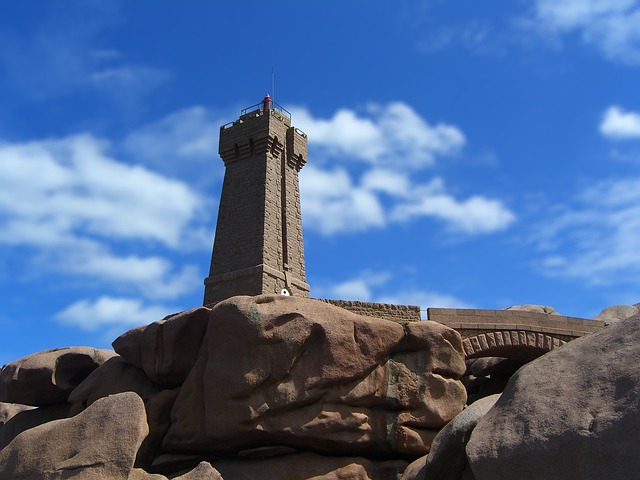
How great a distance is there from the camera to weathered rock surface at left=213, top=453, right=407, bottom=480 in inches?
475

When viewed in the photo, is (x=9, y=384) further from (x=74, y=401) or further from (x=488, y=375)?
(x=488, y=375)

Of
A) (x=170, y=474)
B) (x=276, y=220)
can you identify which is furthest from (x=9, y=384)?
(x=276, y=220)

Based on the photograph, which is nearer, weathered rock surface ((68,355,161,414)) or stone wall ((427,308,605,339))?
weathered rock surface ((68,355,161,414))

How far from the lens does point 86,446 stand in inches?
391

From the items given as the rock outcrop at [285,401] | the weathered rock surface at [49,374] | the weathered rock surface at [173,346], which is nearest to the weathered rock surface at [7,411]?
the weathered rock surface at [49,374]

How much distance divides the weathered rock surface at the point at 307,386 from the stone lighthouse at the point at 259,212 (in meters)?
17.7

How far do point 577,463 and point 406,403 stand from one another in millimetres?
5532

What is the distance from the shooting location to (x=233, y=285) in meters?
31.7

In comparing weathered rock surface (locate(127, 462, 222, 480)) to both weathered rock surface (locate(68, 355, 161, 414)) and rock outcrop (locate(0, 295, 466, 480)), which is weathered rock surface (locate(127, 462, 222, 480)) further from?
weathered rock surface (locate(68, 355, 161, 414))

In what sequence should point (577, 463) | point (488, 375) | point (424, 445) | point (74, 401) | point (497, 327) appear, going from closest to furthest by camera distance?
point (577, 463), point (424, 445), point (74, 401), point (497, 327), point (488, 375)

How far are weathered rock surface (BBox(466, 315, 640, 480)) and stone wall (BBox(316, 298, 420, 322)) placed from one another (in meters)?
5.73

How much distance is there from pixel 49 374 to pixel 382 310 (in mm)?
7533

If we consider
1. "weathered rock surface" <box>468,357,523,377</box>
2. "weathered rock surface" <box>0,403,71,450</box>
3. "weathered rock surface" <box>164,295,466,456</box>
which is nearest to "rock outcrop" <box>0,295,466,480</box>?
"weathered rock surface" <box>164,295,466,456</box>

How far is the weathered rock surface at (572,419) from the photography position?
7285 millimetres
